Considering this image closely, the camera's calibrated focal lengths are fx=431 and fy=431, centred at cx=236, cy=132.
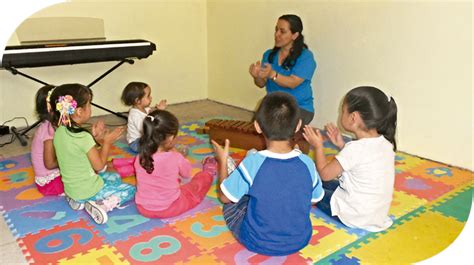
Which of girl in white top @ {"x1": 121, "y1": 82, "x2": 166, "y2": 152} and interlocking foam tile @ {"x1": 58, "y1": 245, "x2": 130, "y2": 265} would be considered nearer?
interlocking foam tile @ {"x1": 58, "y1": 245, "x2": 130, "y2": 265}

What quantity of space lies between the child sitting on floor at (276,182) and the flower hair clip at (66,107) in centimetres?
92

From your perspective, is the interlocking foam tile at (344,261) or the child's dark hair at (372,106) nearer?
the interlocking foam tile at (344,261)

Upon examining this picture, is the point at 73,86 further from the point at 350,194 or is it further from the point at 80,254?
the point at 350,194

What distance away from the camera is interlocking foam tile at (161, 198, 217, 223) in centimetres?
223

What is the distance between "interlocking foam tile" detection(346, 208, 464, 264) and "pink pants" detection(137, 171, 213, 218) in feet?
2.87

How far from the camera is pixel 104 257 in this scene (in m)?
1.91

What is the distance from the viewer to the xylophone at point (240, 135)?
314 cm

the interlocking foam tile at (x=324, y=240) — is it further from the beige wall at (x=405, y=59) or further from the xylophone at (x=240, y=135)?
the beige wall at (x=405, y=59)

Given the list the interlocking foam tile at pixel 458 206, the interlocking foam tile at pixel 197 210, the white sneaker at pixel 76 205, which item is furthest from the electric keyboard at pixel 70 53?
the interlocking foam tile at pixel 458 206

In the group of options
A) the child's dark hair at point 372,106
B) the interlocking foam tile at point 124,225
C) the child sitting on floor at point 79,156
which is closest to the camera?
the child's dark hair at point 372,106

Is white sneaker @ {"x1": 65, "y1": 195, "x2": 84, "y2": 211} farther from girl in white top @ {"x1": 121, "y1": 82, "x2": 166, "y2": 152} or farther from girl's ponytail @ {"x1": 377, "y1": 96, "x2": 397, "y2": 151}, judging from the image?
girl's ponytail @ {"x1": 377, "y1": 96, "x2": 397, "y2": 151}

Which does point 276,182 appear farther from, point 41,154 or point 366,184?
point 41,154

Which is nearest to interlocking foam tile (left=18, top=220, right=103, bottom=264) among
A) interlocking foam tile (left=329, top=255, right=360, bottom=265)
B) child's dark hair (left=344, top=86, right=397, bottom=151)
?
interlocking foam tile (left=329, top=255, right=360, bottom=265)

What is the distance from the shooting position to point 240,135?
10.7 ft
